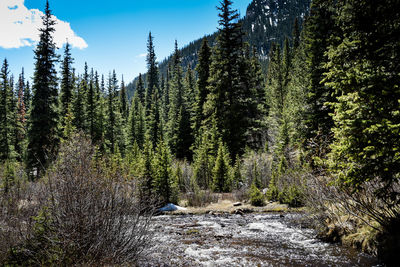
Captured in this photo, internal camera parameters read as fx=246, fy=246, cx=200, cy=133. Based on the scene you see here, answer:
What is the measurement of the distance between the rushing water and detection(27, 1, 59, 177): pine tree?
22.5 meters

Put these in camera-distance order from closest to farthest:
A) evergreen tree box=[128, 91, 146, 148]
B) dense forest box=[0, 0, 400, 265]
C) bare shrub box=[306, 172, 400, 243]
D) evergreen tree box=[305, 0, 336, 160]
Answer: dense forest box=[0, 0, 400, 265] → bare shrub box=[306, 172, 400, 243] → evergreen tree box=[305, 0, 336, 160] → evergreen tree box=[128, 91, 146, 148]

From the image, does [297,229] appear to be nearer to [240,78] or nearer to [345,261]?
[345,261]

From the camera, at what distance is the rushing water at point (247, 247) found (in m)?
6.64

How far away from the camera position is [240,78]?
87.5 ft

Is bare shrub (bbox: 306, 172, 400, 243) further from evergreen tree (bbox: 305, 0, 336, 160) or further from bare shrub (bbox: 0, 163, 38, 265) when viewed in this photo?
evergreen tree (bbox: 305, 0, 336, 160)

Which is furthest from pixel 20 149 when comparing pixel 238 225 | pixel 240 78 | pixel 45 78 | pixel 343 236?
pixel 343 236

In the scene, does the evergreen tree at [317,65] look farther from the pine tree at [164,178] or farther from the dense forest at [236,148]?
the pine tree at [164,178]

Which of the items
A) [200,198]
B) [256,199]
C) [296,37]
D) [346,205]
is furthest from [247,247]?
[296,37]

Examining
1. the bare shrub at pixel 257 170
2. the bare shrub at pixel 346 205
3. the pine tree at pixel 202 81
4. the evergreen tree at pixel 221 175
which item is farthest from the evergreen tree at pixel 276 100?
the bare shrub at pixel 346 205

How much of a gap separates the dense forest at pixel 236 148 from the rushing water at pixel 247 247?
0.83m

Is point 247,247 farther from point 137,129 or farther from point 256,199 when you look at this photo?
point 137,129

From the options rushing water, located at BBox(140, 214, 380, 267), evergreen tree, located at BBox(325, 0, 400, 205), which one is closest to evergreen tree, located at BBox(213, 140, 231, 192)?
rushing water, located at BBox(140, 214, 380, 267)

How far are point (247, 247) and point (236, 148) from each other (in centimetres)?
1785

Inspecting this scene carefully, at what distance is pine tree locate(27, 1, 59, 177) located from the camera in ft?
89.0
